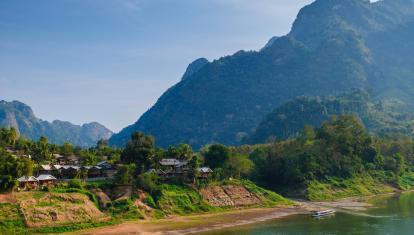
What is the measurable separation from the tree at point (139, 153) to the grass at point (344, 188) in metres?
47.0

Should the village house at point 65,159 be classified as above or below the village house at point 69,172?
above

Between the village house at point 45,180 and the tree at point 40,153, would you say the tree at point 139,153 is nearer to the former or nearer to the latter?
Result: the tree at point 40,153

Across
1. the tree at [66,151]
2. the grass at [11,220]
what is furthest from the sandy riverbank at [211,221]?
the tree at [66,151]

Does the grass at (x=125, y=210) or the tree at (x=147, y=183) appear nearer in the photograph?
the grass at (x=125, y=210)

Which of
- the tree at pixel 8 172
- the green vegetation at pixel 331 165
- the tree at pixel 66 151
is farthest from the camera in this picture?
the green vegetation at pixel 331 165

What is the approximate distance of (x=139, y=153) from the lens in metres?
98.6

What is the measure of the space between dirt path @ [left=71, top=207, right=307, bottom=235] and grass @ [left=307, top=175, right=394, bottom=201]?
24795 mm

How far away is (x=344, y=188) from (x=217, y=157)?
4361 centimetres

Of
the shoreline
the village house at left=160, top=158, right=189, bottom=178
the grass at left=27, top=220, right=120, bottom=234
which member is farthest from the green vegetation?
the grass at left=27, top=220, right=120, bottom=234

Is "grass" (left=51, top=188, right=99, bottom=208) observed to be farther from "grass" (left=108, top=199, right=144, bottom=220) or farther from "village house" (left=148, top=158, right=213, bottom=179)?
"village house" (left=148, top=158, right=213, bottom=179)

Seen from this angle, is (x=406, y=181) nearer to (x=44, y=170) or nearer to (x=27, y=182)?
(x=44, y=170)

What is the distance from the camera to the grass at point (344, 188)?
123831mm

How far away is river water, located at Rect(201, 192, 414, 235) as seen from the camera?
73.7 metres

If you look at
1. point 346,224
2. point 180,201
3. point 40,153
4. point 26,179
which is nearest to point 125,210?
point 180,201
